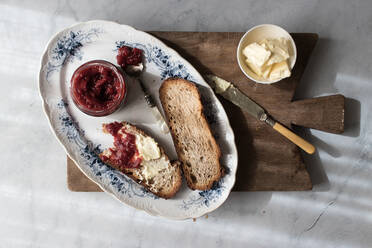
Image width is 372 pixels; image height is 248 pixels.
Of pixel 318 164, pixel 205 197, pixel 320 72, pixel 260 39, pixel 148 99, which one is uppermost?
pixel 260 39

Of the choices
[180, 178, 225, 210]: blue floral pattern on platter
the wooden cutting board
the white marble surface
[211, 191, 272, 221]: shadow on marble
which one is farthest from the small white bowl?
[211, 191, 272, 221]: shadow on marble

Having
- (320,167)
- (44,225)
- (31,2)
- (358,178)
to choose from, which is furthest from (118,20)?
(358,178)

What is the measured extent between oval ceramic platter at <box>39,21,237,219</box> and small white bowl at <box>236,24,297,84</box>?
0.29 meters

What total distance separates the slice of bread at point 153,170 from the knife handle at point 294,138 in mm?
757

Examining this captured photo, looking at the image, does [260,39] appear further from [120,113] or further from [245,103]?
[120,113]

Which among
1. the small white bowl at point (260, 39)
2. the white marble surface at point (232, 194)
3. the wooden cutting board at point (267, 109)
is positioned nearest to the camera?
the small white bowl at point (260, 39)

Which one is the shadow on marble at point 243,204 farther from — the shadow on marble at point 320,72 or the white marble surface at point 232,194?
the shadow on marble at point 320,72

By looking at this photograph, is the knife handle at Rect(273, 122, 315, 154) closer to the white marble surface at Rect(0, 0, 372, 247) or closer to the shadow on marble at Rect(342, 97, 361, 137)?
the white marble surface at Rect(0, 0, 372, 247)

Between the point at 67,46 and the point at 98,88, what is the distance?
434 mm

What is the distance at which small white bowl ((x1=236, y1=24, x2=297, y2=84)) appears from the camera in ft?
7.79

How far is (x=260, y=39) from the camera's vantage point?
2.44 metres

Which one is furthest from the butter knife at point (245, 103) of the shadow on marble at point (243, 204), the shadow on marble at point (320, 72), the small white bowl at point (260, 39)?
the shadow on marble at point (243, 204)

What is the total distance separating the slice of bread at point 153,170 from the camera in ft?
7.99

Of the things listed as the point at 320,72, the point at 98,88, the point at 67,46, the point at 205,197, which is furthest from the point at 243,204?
the point at 67,46
